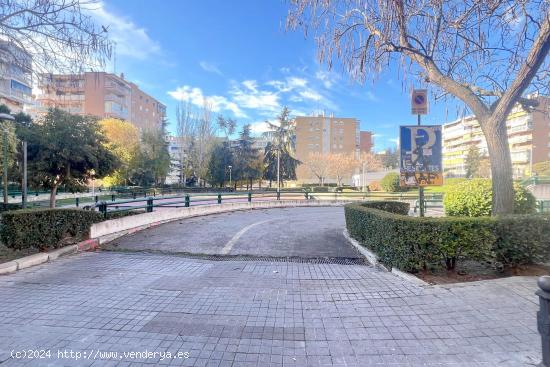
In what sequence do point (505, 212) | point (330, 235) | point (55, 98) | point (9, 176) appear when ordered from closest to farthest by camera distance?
1. point (505, 212)
2. point (55, 98)
3. point (330, 235)
4. point (9, 176)

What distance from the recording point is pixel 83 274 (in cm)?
529

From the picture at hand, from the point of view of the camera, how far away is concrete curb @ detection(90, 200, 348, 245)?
805cm

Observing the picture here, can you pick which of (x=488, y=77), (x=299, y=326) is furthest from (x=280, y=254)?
(x=488, y=77)

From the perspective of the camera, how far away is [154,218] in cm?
1096

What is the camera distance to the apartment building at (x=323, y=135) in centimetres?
8762

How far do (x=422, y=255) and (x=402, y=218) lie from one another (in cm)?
67

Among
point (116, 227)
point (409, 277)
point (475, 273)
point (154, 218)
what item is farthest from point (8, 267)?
point (475, 273)

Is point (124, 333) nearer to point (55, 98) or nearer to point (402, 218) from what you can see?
point (402, 218)

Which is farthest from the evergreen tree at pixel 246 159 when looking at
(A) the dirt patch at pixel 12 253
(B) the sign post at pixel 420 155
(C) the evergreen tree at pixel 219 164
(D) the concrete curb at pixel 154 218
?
(B) the sign post at pixel 420 155

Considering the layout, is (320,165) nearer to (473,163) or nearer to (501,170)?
(473,163)

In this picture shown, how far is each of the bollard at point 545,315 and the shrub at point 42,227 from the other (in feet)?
26.6

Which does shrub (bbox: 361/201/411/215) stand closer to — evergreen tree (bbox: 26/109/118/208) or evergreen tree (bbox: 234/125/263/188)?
evergreen tree (bbox: 26/109/118/208)

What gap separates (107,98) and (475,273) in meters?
68.2

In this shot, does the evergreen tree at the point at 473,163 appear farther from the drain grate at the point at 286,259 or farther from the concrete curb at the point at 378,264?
the drain grate at the point at 286,259
